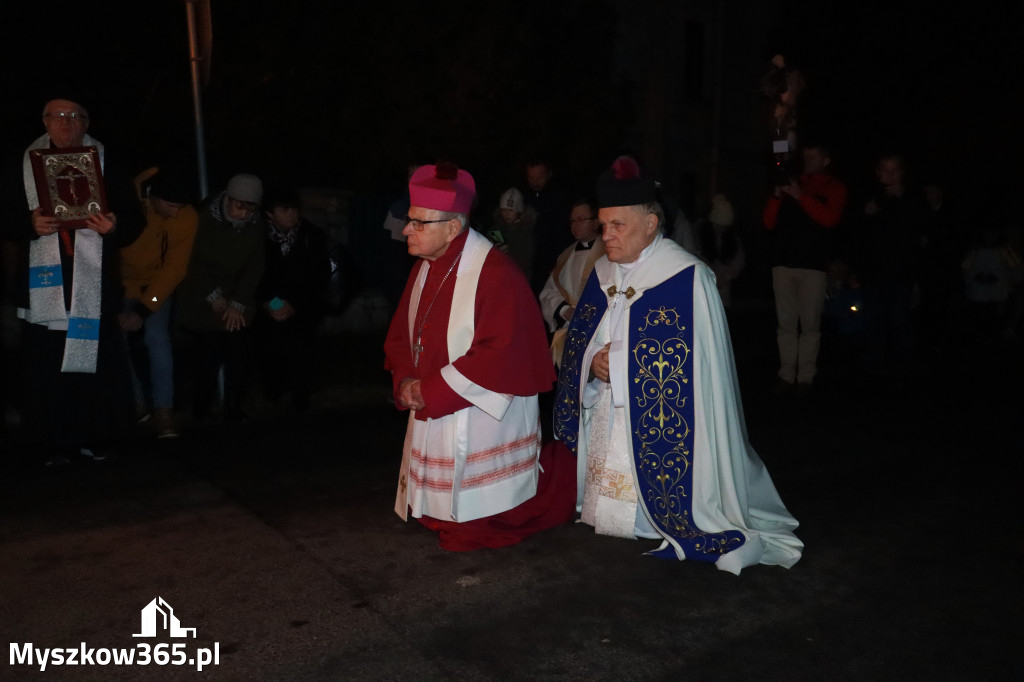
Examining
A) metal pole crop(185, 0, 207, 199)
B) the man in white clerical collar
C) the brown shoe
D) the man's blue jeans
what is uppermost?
metal pole crop(185, 0, 207, 199)

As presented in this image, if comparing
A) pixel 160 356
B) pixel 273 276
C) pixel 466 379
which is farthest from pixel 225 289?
pixel 466 379

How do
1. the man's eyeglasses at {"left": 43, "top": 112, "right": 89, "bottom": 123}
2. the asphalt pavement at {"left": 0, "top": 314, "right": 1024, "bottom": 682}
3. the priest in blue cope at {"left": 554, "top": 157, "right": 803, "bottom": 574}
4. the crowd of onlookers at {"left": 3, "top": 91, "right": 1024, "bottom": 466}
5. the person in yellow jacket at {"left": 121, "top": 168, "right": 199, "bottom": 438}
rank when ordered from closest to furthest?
1. the asphalt pavement at {"left": 0, "top": 314, "right": 1024, "bottom": 682}
2. the priest in blue cope at {"left": 554, "top": 157, "right": 803, "bottom": 574}
3. the man's eyeglasses at {"left": 43, "top": 112, "right": 89, "bottom": 123}
4. the crowd of onlookers at {"left": 3, "top": 91, "right": 1024, "bottom": 466}
5. the person in yellow jacket at {"left": 121, "top": 168, "right": 199, "bottom": 438}

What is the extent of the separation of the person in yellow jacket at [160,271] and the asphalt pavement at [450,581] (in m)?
0.46

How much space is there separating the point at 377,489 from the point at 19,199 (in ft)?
8.74

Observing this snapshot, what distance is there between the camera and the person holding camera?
8859 millimetres

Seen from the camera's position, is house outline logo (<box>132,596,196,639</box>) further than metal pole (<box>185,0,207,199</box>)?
No

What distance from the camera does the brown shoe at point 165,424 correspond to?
702cm

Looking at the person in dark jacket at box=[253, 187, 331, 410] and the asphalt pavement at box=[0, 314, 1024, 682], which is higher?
the person in dark jacket at box=[253, 187, 331, 410]

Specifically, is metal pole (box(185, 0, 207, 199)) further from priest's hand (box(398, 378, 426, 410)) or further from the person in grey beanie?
priest's hand (box(398, 378, 426, 410))

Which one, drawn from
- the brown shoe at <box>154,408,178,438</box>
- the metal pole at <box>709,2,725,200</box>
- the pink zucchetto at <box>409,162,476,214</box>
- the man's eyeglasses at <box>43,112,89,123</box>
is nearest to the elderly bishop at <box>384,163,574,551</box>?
the pink zucchetto at <box>409,162,476,214</box>

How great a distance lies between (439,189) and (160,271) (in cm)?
297

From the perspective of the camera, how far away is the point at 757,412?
818 cm

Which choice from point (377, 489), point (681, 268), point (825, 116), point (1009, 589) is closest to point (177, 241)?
point (377, 489)

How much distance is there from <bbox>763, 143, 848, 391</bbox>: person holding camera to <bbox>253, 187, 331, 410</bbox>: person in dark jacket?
12.7ft
